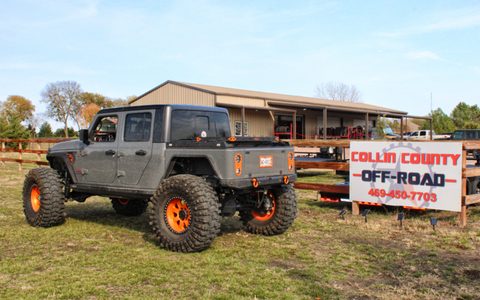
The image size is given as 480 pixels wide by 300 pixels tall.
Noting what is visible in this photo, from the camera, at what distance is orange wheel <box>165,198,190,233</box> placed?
5.29m

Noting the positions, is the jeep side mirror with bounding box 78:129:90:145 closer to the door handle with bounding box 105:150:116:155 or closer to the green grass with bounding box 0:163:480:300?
the door handle with bounding box 105:150:116:155

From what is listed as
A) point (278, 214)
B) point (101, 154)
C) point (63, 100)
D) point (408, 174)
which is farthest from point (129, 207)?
point (63, 100)

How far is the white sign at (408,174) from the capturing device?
6562 millimetres

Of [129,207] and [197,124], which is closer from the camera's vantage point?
[197,124]

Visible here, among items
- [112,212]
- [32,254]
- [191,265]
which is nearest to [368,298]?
[191,265]

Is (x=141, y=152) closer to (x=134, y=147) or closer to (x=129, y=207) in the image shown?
(x=134, y=147)

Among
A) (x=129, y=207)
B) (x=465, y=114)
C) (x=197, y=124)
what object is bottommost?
(x=129, y=207)

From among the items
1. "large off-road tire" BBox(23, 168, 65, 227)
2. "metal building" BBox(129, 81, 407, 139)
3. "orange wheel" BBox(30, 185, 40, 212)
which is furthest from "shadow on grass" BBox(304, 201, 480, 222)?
"metal building" BBox(129, 81, 407, 139)

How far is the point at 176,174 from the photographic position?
609 cm

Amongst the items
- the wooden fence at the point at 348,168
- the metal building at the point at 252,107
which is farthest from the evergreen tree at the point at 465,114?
the wooden fence at the point at 348,168

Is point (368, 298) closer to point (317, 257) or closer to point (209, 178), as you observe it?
point (317, 257)

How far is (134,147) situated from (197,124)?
1.04 m

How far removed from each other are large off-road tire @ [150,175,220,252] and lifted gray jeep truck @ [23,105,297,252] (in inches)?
0.5

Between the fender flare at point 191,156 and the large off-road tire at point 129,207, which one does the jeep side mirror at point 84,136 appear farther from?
the fender flare at point 191,156
